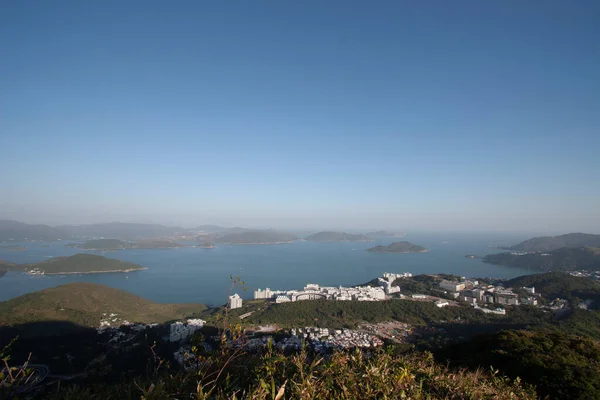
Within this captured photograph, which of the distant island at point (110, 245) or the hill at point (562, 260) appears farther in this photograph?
the distant island at point (110, 245)

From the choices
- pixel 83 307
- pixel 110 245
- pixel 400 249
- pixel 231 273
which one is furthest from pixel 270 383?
pixel 110 245

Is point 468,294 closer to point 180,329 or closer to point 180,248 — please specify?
point 180,329

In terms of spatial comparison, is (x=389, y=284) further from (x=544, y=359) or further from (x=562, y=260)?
(x=562, y=260)

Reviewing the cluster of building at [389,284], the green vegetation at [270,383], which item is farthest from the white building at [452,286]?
the green vegetation at [270,383]

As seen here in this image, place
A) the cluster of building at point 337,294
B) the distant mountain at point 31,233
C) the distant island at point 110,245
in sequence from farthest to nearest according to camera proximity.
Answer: the distant mountain at point 31,233
the distant island at point 110,245
the cluster of building at point 337,294

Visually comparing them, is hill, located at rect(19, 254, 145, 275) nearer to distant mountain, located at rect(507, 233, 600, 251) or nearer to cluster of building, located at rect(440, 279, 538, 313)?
cluster of building, located at rect(440, 279, 538, 313)

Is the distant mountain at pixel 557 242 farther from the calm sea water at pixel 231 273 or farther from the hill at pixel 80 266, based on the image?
the hill at pixel 80 266
